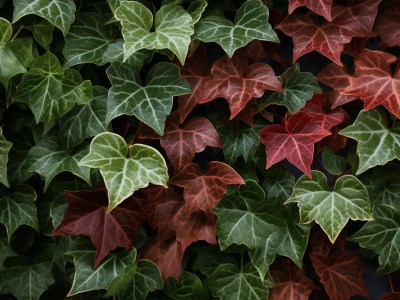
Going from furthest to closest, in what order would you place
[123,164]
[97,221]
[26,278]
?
1. [26,278]
2. [97,221]
3. [123,164]

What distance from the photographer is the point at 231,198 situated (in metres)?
1.46

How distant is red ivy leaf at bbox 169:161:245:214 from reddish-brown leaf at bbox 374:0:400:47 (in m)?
0.50

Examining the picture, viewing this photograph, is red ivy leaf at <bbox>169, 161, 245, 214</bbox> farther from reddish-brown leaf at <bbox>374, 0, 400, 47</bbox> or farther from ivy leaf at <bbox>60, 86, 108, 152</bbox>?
reddish-brown leaf at <bbox>374, 0, 400, 47</bbox>

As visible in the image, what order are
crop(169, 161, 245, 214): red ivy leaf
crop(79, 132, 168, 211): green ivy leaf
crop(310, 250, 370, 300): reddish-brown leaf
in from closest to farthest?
crop(79, 132, 168, 211): green ivy leaf < crop(169, 161, 245, 214): red ivy leaf < crop(310, 250, 370, 300): reddish-brown leaf

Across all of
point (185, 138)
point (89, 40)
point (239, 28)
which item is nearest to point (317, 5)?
point (239, 28)

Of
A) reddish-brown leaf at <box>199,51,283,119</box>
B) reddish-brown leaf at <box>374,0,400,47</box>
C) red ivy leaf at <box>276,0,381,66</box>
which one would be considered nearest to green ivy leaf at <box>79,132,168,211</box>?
reddish-brown leaf at <box>199,51,283,119</box>

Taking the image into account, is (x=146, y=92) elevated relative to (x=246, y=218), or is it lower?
elevated

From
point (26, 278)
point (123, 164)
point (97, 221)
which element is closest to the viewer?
point (123, 164)

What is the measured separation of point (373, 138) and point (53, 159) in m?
0.76

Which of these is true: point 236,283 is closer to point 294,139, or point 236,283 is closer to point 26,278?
point 294,139

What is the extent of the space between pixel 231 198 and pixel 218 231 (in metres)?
0.09

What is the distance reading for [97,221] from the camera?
1.46 metres

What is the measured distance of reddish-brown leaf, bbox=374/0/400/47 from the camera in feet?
4.82

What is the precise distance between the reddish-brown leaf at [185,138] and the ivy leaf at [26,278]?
0.47 meters
